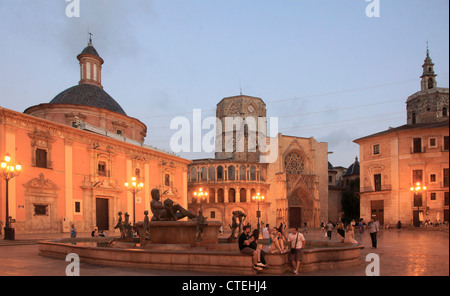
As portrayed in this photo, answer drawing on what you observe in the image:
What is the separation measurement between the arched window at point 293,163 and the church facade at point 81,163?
57.9 ft

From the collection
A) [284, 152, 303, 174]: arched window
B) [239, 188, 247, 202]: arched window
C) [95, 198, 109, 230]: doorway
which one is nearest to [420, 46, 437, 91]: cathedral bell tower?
[284, 152, 303, 174]: arched window

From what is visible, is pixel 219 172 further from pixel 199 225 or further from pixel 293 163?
pixel 199 225

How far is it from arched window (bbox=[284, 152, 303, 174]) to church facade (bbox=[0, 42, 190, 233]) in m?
17.6

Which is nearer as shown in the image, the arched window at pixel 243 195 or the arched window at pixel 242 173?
the arched window at pixel 243 195

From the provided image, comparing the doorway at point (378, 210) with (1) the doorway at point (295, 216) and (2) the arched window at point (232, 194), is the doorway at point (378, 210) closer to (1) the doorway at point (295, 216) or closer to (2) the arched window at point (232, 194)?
(1) the doorway at point (295, 216)

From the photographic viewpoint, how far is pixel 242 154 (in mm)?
56875

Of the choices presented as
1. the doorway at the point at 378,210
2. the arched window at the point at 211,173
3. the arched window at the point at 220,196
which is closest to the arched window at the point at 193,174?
the arched window at the point at 211,173

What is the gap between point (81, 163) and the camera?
31.0 metres

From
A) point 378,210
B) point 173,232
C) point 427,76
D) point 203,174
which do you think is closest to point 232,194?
point 203,174

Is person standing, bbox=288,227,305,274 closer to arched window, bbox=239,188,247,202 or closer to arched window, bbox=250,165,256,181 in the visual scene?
arched window, bbox=239,188,247,202

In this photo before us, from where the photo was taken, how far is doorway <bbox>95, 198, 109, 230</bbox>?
105 feet

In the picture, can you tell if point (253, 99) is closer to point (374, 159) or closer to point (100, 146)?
point (374, 159)

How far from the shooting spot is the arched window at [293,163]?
55.3 metres
